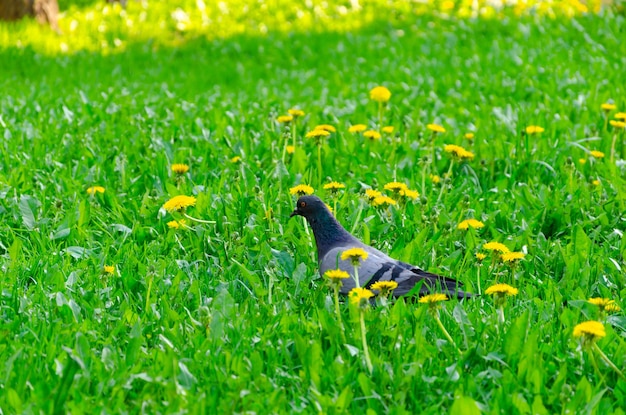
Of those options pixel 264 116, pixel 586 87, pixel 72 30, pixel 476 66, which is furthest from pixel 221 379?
pixel 72 30

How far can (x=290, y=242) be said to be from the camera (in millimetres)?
3949

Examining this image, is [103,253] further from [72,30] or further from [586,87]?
[72,30]

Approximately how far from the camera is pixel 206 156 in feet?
16.5

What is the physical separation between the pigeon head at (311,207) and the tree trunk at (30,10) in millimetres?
Answer: 7726

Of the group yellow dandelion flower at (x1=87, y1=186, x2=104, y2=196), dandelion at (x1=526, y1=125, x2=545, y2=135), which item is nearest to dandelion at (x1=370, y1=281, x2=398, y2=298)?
yellow dandelion flower at (x1=87, y1=186, x2=104, y2=196)

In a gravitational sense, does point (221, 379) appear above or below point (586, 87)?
above

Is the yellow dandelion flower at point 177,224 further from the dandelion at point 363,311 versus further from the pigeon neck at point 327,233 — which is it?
the dandelion at point 363,311

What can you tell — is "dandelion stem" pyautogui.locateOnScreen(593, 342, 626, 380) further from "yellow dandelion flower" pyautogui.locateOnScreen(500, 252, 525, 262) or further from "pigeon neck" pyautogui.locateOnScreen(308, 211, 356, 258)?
"pigeon neck" pyautogui.locateOnScreen(308, 211, 356, 258)

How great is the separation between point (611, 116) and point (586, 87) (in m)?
1.02

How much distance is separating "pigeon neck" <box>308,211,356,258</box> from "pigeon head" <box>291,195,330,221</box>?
0.01 m

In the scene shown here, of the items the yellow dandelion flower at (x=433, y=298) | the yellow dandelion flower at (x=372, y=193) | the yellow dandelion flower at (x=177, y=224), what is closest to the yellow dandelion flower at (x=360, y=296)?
the yellow dandelion flower at (x=433, y=298)

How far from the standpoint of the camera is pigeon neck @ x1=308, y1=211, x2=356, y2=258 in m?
3.53

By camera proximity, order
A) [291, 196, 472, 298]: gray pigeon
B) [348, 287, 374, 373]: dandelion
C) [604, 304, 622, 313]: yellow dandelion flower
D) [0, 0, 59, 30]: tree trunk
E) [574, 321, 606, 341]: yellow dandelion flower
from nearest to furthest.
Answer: [574, 321, 606, 341]: yellow dandelion flower
[348, 287, 374, 373]: dandelion
[604, 304, 622, 313]: yellow dandelion flower
[291, 196, 472, 298]: gray pigeon
[0, 0, 59, 30]: tree trunk

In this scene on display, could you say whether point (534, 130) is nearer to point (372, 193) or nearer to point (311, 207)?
point (372, 193)
